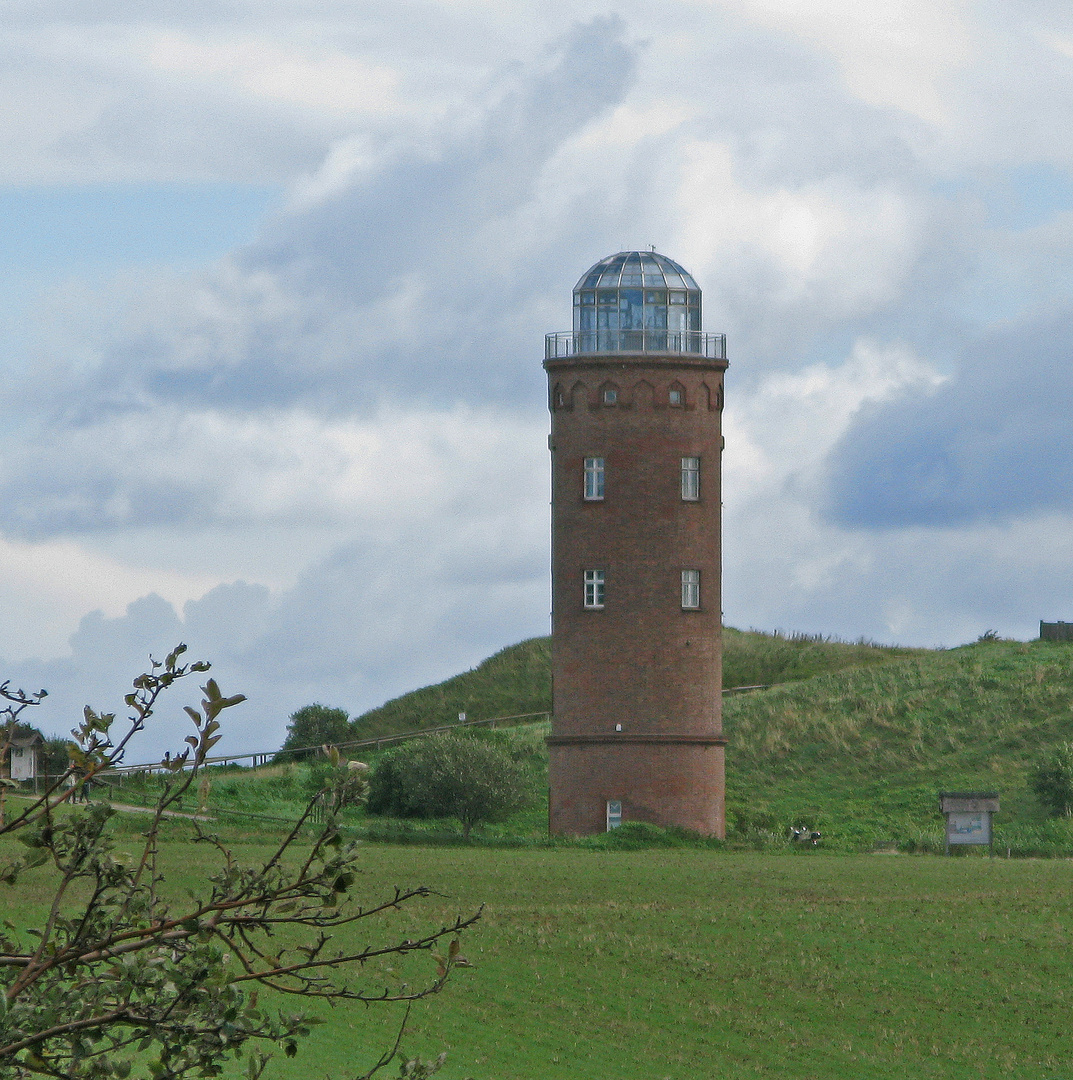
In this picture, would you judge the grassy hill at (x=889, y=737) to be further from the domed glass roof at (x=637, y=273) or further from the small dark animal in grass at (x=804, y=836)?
the domed glass roof at (x=637, y=273)

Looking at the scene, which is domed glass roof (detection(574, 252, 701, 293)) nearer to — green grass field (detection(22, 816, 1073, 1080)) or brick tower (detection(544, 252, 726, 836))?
brick tower (detection(544, 252, 726, 836))

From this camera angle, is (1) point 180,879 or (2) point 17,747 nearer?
(1) point 180,879

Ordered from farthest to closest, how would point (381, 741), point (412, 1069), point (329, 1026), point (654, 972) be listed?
point (381, 741), point (654, 972), point (329, 1026), point (412, 1069)

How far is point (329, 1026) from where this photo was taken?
2370 cm

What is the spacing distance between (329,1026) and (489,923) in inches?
273

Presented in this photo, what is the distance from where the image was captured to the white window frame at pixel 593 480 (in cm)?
4959

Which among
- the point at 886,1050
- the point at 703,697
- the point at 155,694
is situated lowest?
the point at 886,1050

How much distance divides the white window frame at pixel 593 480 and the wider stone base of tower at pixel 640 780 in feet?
22.2

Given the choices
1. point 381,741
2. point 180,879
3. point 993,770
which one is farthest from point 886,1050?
point 381,741

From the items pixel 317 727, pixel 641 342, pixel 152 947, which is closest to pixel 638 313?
pixel 641 342

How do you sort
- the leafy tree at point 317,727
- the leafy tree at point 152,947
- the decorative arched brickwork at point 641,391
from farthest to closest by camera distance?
the leafy tree at point 317,727, the decorative arched brickwork at point 641,391, the leafy tree at point 152,947

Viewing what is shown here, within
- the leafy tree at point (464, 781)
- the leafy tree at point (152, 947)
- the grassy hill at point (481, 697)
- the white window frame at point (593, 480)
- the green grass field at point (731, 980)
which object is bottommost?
the green grass field at point (731, 980)

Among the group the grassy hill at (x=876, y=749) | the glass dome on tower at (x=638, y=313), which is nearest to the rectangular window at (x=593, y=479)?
the glass dome on tower at (x=638, y=313)

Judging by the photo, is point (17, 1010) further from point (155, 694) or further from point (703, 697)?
point (703, 697)
